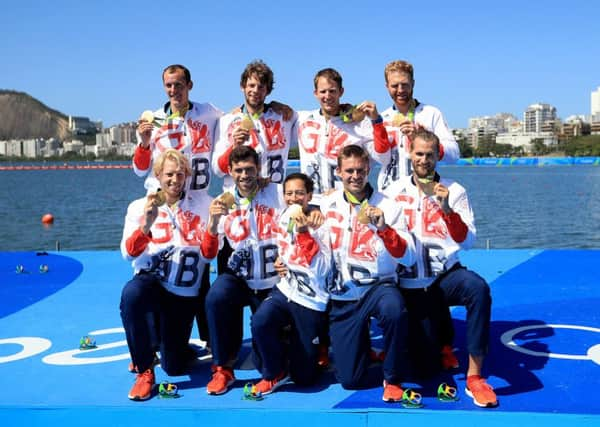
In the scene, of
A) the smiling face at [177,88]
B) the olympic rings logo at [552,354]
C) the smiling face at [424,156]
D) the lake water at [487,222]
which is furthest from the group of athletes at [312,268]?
the lake water at [487,222]

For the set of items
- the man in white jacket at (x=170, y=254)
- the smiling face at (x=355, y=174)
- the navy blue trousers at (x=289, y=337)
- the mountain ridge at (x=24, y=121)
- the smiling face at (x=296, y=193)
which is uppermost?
the mountain ridge at (x=24, y=121)

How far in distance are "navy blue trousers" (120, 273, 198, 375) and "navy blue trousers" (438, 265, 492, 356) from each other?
195 centimetres

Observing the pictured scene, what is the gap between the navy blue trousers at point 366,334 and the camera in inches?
152

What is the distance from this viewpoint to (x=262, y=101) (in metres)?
4.98

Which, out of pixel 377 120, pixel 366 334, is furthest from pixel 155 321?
pixel 377 120

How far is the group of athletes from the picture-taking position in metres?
4.01

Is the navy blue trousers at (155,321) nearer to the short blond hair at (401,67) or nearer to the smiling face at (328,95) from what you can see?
the smiling face at (328,95)

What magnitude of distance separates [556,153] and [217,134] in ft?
423

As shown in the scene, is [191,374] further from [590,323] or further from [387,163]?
[590,323]

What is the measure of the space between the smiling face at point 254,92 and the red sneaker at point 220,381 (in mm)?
2115

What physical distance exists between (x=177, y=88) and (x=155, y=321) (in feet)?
6.25

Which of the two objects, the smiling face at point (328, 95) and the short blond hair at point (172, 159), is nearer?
the short blond hair at point (172, 159)

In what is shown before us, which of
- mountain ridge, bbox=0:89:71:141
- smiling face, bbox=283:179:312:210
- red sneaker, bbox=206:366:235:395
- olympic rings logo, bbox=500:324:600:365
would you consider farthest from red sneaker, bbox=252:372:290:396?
mountain ridge, bbox=0:89:71:141

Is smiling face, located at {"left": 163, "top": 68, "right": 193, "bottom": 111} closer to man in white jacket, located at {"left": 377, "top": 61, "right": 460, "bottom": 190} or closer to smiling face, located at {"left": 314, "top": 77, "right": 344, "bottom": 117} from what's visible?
smiling face, located at {"left": 314, "top": 77, "right": 344, "bottom": 117}
